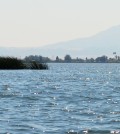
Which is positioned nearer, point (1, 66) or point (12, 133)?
point (12, 133)

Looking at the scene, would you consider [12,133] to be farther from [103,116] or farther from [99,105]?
[99,105]

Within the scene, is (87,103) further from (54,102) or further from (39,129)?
(39,129)

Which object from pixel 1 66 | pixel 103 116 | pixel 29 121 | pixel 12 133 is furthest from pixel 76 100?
pixel 1 66

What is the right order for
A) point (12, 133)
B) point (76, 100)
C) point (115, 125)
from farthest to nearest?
point (76, 100) → point (115, 125) → point (12, 133)

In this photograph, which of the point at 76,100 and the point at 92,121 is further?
the point at 76,100

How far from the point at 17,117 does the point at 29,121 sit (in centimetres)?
151

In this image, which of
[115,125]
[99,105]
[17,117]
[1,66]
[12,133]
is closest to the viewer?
[12,133]

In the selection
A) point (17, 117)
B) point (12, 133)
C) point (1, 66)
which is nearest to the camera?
point (12, 133)

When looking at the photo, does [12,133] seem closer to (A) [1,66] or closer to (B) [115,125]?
(B) [115,125]

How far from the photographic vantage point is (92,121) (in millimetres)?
30344

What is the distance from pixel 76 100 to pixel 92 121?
12.6 metres

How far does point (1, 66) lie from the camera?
10262 cm

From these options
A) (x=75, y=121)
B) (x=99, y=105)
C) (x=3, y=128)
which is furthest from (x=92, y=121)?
(x=99, y=105)

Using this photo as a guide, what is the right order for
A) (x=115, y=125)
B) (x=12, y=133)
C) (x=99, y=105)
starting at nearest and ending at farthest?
(x=12, y=133) < (x=115, y=125) < (x=99, y=105)
